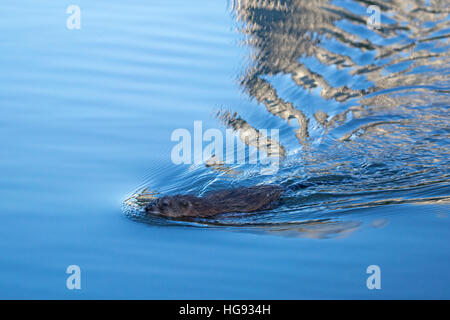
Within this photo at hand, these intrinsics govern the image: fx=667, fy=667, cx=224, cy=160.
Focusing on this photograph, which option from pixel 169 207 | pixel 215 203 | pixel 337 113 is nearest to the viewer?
pixel 169 207

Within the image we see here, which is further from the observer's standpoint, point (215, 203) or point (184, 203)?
point (215, 203)

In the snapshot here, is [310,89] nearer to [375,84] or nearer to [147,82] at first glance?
[375,84]

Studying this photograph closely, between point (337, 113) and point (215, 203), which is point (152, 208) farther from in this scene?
point (337, 113)

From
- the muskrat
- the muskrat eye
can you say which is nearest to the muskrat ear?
the muskrat

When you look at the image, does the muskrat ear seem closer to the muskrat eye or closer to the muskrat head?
the muskrat head

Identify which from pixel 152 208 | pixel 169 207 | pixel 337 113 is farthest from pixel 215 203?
pixel 337 113

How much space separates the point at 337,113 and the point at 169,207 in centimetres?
330

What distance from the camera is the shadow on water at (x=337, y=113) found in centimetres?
671

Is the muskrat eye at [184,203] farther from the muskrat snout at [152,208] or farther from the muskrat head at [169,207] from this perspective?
the muskrat snout at [152,208]

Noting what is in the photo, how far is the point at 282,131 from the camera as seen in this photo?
8.39 metres

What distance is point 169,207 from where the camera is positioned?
21.0ft

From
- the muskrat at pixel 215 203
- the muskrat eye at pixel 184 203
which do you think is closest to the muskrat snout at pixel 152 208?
the muskrat at pixel 215 203

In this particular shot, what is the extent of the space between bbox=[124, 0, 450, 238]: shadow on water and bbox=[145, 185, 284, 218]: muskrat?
0.10 m

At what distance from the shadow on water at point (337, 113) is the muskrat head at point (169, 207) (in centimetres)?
10
